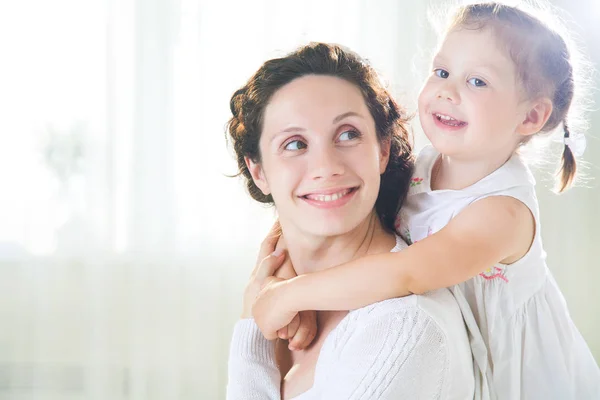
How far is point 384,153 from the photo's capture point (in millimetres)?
1731

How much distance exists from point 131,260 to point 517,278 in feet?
7.59

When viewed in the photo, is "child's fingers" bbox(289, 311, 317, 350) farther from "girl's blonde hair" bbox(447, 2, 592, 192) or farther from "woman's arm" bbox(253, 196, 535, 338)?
"girl's blonde hair" bbox(447, 2, 592, 192)

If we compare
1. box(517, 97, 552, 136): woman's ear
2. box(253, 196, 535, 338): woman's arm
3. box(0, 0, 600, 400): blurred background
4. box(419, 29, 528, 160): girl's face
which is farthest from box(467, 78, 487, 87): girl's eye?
box(0, 0, 600, 400): blurred background

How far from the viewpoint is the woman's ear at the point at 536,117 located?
5.55 ft

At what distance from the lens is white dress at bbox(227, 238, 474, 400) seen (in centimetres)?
136

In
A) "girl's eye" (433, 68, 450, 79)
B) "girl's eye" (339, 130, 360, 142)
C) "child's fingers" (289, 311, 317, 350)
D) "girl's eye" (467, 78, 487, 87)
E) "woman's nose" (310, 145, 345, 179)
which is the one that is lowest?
"child's fingers" (289, 311, 317, 350)

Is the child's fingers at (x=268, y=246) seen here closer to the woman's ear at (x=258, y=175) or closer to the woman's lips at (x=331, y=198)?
the woman's ear at (x=258, y=175)

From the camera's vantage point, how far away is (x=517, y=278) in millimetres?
1723

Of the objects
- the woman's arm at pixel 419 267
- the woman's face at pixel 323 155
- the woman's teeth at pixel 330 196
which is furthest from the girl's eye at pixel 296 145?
the woman's arm at pixel 419 267

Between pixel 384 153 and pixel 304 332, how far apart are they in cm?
42

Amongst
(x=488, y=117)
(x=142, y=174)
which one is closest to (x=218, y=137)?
(x=142, y=174)

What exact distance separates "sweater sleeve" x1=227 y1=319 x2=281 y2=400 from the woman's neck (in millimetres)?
186

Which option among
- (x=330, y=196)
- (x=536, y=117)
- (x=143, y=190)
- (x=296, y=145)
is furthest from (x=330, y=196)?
(x=143, y=190)

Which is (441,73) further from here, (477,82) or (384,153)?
(384,153)
